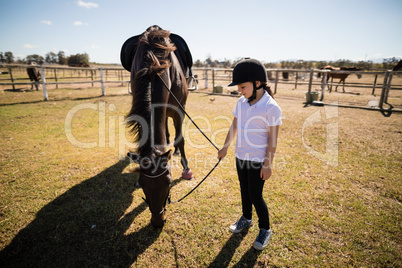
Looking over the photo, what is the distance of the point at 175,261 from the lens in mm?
2012

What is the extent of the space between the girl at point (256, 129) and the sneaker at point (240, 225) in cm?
25

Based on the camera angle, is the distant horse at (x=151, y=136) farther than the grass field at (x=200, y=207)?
No

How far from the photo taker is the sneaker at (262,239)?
209 centimetres

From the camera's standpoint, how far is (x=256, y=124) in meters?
1.86

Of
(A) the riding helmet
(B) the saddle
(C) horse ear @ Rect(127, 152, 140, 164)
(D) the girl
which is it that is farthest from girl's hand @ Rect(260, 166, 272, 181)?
(B) the saddle

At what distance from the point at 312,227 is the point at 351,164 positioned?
234 cm

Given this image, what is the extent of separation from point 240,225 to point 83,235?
80.4 inches

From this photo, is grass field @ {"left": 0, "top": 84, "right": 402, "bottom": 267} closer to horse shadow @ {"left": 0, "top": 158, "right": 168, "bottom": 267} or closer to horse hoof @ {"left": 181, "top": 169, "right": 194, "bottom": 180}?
horse shadow @ {"left": 0, "top": 158, "right": 168, "bottom": 267}

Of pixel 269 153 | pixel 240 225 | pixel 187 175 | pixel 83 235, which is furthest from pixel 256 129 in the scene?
pixel 83 235

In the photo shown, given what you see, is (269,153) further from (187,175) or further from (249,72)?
(187,175)

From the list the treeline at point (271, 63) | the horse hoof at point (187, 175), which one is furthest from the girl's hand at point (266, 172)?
the treeline at point (271, 63)

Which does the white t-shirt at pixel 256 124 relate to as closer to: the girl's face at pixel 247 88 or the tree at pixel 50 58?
the girl's face at pixel 247 88

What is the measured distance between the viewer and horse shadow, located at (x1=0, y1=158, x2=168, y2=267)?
6.61ft

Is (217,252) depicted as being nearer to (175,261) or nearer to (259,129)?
(175,261)
